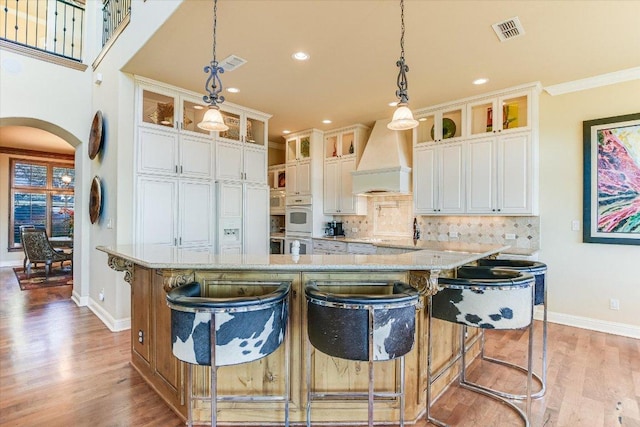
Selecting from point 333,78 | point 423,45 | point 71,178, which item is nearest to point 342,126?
point 333,78

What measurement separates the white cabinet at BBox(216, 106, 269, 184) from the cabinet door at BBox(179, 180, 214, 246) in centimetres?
33

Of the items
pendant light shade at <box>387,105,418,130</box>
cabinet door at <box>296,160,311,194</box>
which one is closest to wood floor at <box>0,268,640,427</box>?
pendant light shade at <box>387,105,418,130</box>

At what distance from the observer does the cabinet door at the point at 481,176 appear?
4.14 metres

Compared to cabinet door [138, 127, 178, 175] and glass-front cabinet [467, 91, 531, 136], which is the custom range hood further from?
cabinet door [138, 127, 178, 175]

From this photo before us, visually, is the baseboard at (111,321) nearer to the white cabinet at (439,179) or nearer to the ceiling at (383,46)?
the ceiling at (383,46)

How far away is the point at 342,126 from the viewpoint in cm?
569

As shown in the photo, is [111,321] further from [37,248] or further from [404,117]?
[37,248]

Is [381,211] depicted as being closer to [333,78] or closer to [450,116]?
[450,116]

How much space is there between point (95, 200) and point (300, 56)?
10.2ft

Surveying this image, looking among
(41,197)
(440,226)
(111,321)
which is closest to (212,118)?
(111,321)

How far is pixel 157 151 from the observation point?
389 centimetres

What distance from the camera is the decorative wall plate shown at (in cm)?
398

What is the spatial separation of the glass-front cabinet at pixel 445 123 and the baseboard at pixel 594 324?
2515 mm

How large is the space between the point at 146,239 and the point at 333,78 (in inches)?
111
